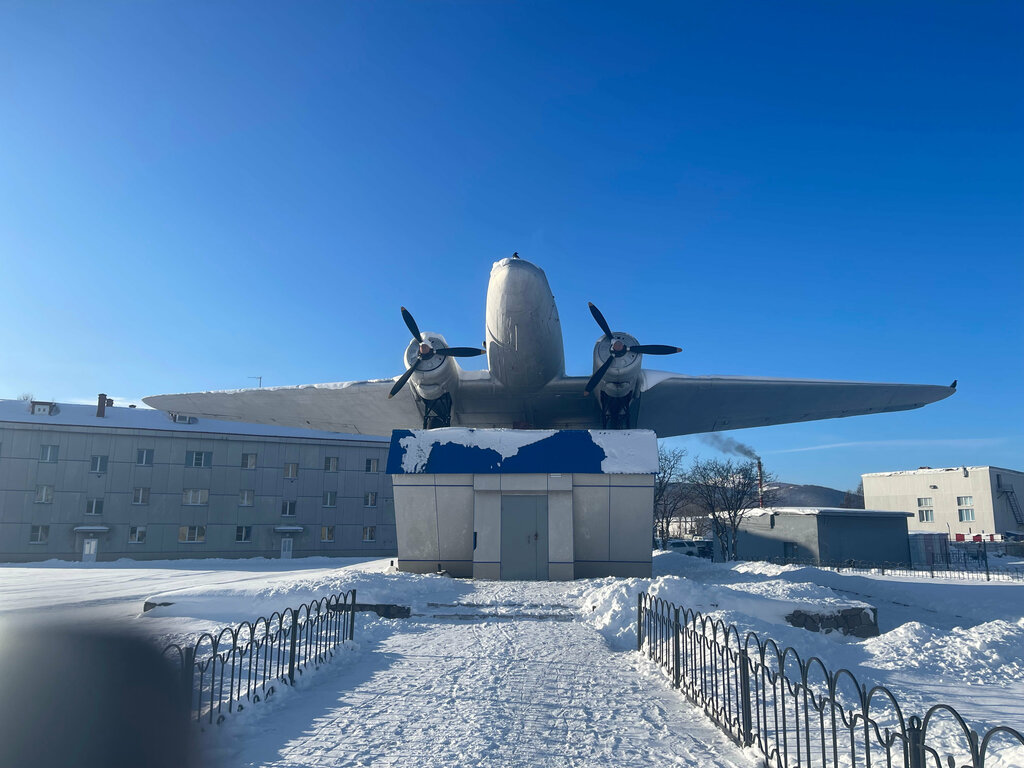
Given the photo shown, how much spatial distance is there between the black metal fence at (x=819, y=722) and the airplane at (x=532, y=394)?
15109mm

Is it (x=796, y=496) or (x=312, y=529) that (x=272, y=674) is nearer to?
(x=312, y=529)

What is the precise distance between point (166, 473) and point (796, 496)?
120 metres

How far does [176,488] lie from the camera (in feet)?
135

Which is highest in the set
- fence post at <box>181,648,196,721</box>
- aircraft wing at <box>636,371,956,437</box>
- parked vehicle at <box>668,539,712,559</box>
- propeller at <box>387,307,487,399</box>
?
propeller at <box>387,307,487,399</box>

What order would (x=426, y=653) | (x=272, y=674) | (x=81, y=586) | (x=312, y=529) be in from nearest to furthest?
(x=272, y=674), (x=426, y=653), (x=81, y=586), (x=312, y=529)

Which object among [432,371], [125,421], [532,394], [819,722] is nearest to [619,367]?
[532,394]

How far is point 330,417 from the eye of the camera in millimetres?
31453

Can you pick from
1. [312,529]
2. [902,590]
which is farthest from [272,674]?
[312,529]

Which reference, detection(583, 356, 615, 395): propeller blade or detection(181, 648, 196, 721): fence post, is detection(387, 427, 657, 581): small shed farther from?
detection(181, 648, 196, 721): fence post

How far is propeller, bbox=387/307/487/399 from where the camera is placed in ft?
77.4

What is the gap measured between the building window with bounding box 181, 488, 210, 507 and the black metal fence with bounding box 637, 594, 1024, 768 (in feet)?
133

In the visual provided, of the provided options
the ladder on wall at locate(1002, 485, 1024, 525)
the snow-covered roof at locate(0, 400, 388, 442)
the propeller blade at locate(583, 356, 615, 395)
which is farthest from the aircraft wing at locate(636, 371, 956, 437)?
the ladder on wall at locate(1002, 485, 1024, 525)

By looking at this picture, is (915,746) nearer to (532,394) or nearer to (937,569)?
(532,394)

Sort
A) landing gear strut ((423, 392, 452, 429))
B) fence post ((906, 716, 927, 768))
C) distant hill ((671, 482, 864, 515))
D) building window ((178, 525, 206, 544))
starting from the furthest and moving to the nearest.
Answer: distant hill ((671, 482, 864, 515)), building window ((178, 525, 206, 544)), landing gear strut ((423, 392, 452, 429)), fence post ((906, 716, 927, 768))
